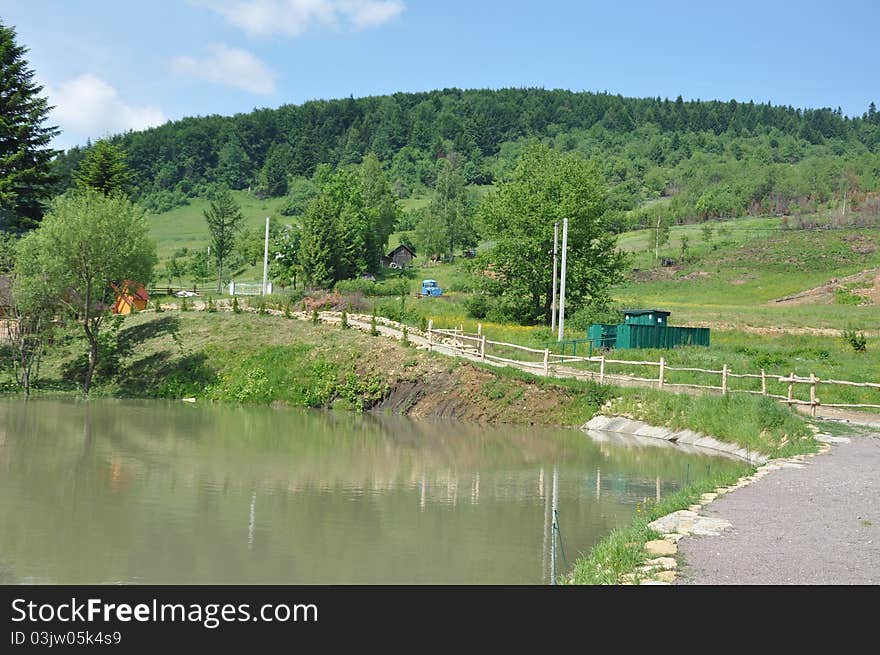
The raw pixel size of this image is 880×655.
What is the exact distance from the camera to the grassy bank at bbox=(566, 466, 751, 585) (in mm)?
Answer: 11859

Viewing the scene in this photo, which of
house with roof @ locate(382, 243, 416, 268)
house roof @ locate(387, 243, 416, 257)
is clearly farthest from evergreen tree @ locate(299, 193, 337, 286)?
house roof @ locate(387, 243, 416, 257)

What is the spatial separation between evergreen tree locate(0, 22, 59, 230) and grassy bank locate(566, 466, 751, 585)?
55606 millimetres

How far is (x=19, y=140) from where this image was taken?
62250mm

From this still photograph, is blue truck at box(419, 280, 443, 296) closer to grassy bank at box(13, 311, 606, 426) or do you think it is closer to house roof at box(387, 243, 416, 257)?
grassy bank at box(13, 311, 606, 426)

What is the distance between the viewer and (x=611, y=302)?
5972 cm

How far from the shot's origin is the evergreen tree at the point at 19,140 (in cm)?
6141

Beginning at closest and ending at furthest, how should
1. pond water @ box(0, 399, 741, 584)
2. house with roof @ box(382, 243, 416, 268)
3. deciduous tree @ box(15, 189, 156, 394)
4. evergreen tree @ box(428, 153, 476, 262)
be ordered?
pond water @ box(0, 399, 741, 584), deciduous tree @ box(15, 189, 156, 394), house with roof @ box(382, 243, 416, 268), evergreen tree @ box(428, 153, 476, 262)

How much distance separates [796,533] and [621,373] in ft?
77.7

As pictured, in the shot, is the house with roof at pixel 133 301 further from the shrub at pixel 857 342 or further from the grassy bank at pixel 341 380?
the shrub at pixel 857 342

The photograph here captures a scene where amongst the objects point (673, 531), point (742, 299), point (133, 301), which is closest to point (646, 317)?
point (133, 301)

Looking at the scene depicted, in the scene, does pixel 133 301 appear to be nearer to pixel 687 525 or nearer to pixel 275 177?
pixel 687 525
